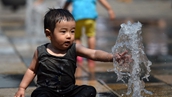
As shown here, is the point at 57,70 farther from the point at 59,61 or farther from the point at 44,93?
the point at 44,93

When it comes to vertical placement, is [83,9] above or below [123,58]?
above

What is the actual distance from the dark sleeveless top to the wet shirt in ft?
10.5

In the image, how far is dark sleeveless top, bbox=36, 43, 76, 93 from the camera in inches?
180


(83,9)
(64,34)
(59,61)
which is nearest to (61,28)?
(64,34)

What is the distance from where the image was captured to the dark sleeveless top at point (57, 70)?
4.58 meters

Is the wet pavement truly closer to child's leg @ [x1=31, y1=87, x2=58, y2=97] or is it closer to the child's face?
child's leg @ [x1=31, y1=87, x2=58, y2=97]

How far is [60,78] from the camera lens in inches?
180

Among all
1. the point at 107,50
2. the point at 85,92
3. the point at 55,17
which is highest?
the point at 55,17

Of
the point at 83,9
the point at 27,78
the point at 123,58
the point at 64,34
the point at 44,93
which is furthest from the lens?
the point at 83,9

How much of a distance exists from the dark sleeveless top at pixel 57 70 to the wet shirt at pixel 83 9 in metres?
3.19

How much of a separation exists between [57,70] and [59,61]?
9 centimetres

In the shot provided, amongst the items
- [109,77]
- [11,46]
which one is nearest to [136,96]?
[109,77]

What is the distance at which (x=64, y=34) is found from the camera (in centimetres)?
454

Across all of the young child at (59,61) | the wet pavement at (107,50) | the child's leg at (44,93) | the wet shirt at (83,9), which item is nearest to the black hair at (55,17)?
the young child at (59,61)
